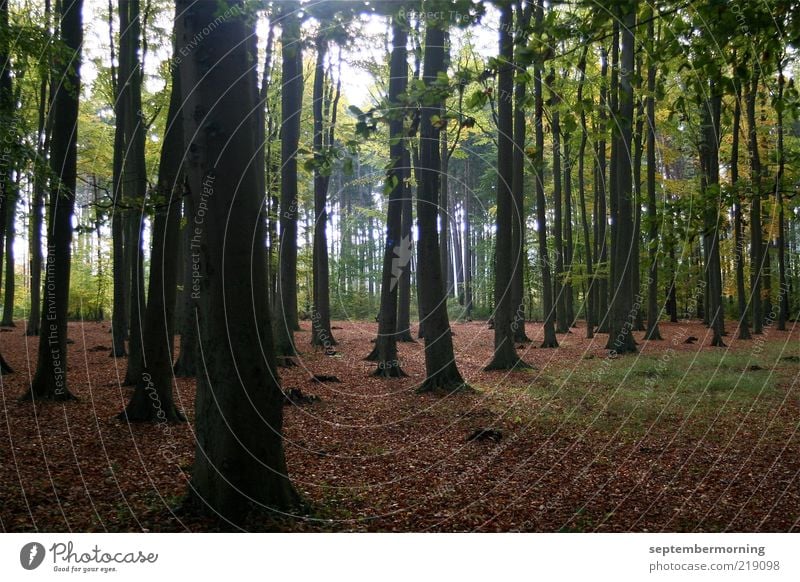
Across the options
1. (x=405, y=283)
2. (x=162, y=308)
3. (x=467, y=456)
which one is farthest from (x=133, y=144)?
(x=405, y=283)

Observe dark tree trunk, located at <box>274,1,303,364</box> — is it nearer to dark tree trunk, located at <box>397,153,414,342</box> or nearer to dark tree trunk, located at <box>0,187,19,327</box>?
dark tree trunk, located at <box>397,153,414,342</box>

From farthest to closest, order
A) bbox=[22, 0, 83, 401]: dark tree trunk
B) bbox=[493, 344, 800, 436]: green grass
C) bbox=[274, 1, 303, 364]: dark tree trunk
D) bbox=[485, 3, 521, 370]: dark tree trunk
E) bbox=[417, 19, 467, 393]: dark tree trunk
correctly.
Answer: bbox=[274, 1, 303, 364]: dark tree trunk < bbox=[485, 3, 521, 370]: dark tree trunk < bbox=[417, 19, 467, 393]: dark tree trunk < bbox=[493, 344, 800, 436]: green grass < bbox=[22, 0, 83, 401]: dark tree trunk

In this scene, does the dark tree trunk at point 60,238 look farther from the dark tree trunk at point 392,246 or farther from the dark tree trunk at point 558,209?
the dark tree trunk at point 558,209

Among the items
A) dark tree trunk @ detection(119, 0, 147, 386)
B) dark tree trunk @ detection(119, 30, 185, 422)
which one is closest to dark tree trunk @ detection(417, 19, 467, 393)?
dark tree trunk @ detection(119, 30, 185, 422)

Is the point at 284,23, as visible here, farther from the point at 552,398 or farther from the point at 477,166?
the point at 477,166

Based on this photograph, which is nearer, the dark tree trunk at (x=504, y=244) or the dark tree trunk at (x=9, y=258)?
the dark tree trunk at (x=9, y=258)

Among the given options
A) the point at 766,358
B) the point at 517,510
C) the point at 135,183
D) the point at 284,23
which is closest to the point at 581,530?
the point at 517,510

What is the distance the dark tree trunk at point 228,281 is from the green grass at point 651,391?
617 cm

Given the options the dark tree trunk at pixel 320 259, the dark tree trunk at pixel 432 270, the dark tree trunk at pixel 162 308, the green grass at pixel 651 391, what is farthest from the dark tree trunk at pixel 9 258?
the green grass at pixel 651 391

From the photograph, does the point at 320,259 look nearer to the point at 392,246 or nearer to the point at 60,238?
the point at 392,246

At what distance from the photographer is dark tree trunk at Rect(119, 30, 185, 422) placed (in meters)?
9.30

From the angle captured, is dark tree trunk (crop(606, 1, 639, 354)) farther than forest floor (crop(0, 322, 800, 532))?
Yes

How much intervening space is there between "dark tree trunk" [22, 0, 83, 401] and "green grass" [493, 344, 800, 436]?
8.33m

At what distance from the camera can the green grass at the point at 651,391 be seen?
407 inches
